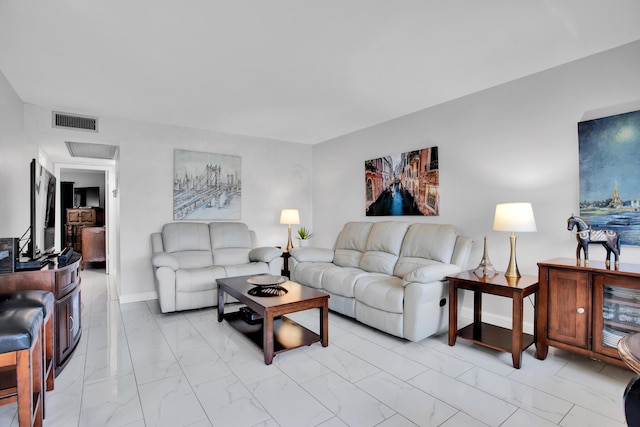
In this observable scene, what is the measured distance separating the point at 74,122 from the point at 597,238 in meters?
5.40

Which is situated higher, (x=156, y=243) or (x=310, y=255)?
(x=156, y=243)

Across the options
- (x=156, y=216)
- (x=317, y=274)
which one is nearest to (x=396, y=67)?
(x=317, y=274)

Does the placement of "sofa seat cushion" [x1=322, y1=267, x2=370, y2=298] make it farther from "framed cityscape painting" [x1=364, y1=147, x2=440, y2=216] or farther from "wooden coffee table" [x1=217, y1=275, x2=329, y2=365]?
"framed cityscape painting" [x1=364, y1=147, x2=440, y2=216]

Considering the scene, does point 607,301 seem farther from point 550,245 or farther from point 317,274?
point 317,274

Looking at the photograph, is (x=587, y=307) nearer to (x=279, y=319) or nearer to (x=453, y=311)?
(x=453, y=311)

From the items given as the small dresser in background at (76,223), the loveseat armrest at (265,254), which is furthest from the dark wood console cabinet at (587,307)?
the small dresser in background at (76,223)

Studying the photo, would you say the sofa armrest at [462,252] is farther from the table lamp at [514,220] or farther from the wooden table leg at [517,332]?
the wooden table leg at [517,332]

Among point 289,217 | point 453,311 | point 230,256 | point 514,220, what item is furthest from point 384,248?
point 230,256

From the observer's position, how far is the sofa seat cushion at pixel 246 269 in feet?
13.0

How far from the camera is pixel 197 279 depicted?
3.73 meters

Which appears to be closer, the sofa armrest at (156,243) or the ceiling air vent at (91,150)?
the sofa armrest at (156,243)

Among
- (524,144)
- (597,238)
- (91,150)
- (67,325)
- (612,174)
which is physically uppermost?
(91,150)

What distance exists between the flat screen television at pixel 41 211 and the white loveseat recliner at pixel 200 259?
98 centimetres

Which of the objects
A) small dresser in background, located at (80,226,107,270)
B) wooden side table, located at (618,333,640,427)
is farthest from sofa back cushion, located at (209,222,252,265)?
wooden side table, located at (618,333,640,427)
